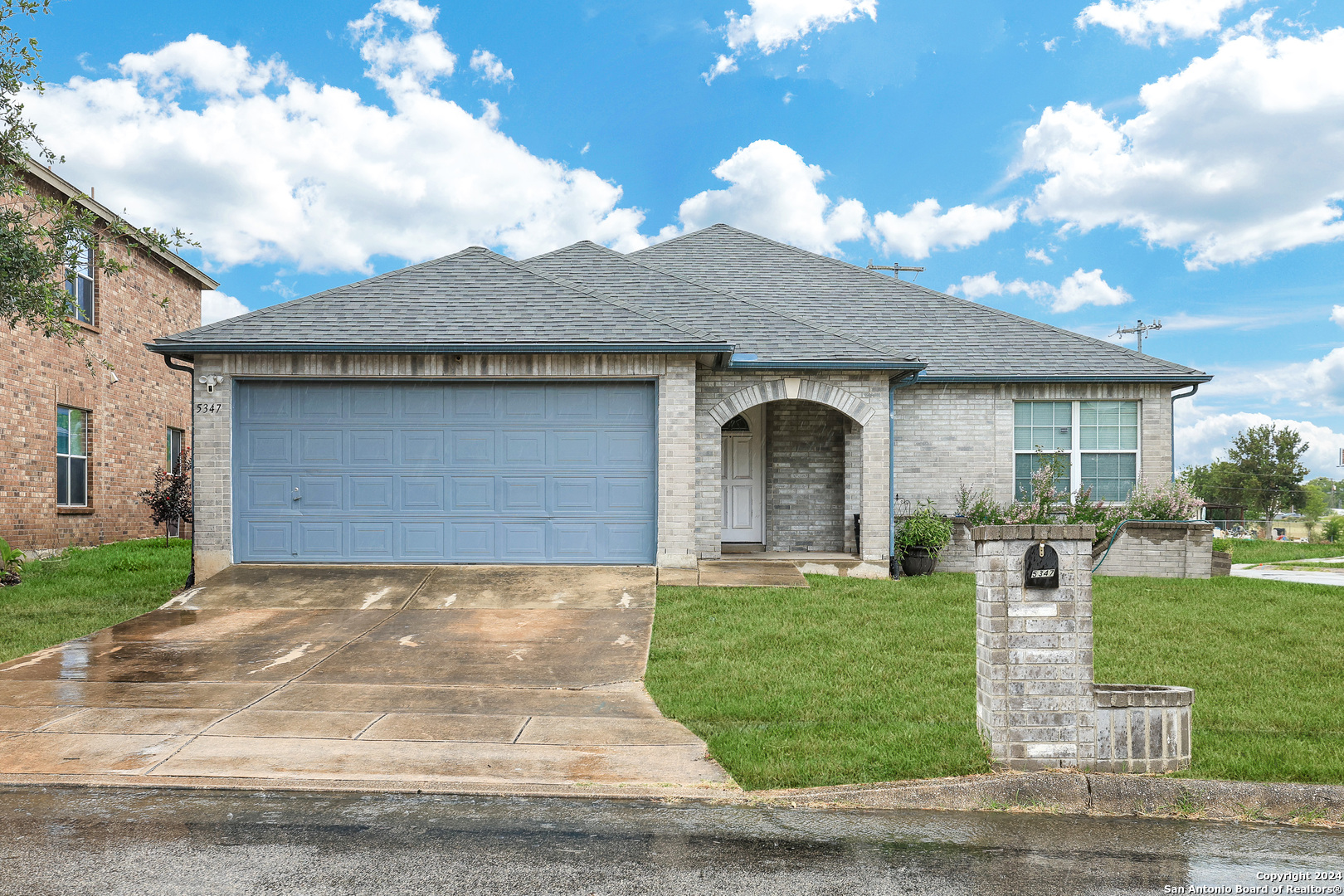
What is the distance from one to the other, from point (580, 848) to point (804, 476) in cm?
1146

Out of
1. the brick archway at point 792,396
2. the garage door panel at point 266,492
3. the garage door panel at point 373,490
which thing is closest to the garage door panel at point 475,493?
the garage door panel at point 373,490

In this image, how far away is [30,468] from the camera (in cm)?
1641

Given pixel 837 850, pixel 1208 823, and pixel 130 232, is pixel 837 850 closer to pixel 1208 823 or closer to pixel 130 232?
pixel 1208 823

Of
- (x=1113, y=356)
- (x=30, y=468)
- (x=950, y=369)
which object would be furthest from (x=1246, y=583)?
(x=30, y=468)

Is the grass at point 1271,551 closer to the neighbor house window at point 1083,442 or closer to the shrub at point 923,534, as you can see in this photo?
the neighbor house window at point 1083,442

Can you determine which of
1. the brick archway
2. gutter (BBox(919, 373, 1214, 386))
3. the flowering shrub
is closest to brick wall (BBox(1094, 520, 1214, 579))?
the flowering shrub

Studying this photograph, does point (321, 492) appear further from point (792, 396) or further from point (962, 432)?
point (962, 432)

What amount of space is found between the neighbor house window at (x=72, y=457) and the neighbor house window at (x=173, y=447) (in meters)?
3.19

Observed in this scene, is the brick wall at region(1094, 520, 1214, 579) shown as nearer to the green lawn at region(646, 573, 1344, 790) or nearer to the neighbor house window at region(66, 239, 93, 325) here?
the green lawn at region(646, 573, 1344, 790)

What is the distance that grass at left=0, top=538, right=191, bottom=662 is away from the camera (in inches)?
394

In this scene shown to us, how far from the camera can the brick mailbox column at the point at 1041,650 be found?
527 cm

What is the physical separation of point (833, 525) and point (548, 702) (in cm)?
900

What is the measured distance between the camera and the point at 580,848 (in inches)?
173

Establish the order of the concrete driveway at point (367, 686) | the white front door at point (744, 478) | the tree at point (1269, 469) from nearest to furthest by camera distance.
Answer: the concrete driveway at point (367, 686) < the white front door at point (744, 478) < the tree at point (1269, 469)
